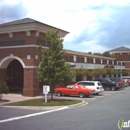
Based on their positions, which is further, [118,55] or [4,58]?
[118,55]

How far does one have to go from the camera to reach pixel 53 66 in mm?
19297

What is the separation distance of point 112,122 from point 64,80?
29.9 ft

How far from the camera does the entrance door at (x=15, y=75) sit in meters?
30.3

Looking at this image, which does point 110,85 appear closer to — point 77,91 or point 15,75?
point 77,91

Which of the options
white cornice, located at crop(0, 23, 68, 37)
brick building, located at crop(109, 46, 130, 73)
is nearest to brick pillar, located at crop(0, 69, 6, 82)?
white cornice, located at crop(0, 23, 68, 37)

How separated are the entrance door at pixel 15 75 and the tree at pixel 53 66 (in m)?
11.3

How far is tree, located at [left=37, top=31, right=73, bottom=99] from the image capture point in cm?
1917

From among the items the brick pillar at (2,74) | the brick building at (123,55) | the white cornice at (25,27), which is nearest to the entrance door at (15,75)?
the brick pillar at (2,74)

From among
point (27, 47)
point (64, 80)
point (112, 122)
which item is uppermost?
point (27, 47)

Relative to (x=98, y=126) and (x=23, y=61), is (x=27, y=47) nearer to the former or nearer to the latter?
(x=23, y=61)

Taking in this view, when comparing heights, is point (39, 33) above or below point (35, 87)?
above

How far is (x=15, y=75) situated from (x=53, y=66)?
12.9 m

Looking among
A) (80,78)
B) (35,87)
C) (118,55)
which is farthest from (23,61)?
(118,55)

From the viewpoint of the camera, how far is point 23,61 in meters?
25.0
